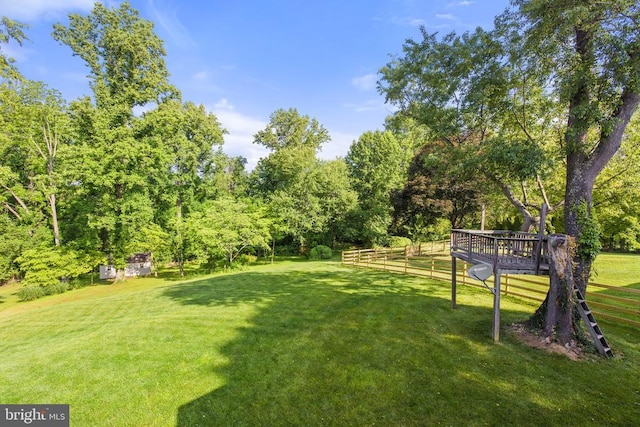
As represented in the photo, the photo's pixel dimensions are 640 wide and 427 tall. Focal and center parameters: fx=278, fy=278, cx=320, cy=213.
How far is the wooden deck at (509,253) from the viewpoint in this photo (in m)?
6.98

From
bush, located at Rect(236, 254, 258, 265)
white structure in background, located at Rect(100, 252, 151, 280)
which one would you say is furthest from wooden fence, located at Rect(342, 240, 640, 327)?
white structure in background, located at Rect(100, 252, 151, 280)

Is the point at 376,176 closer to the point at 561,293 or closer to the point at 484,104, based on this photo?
the point at 484,104

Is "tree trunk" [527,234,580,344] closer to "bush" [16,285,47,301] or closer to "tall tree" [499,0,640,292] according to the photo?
"tall tree" [499,0,640,292]

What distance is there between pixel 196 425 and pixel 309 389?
2.00 meters

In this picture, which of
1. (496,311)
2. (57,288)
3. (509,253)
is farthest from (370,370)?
(57,288)

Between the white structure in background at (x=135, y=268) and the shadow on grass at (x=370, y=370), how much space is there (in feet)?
61.0

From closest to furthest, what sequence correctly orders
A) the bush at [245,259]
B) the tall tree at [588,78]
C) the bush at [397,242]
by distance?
the tall tree at [588,78], the bush at [245,259], the bush at [397,242]

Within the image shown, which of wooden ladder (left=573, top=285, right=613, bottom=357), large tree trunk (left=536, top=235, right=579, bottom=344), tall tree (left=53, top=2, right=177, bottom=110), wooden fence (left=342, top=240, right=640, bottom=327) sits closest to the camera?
wooden ladder (left=573, top=285, right=613, bottom=357)

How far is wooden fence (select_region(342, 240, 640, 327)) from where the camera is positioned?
795cm

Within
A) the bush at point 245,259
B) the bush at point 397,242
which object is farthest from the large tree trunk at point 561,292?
the bush at point 245,259

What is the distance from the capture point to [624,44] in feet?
19.7

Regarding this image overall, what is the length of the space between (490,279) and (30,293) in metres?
25.2

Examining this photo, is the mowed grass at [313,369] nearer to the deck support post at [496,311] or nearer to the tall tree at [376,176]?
the deck support post at [496,311]

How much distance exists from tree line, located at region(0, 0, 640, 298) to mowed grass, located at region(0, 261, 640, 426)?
10.5ft
